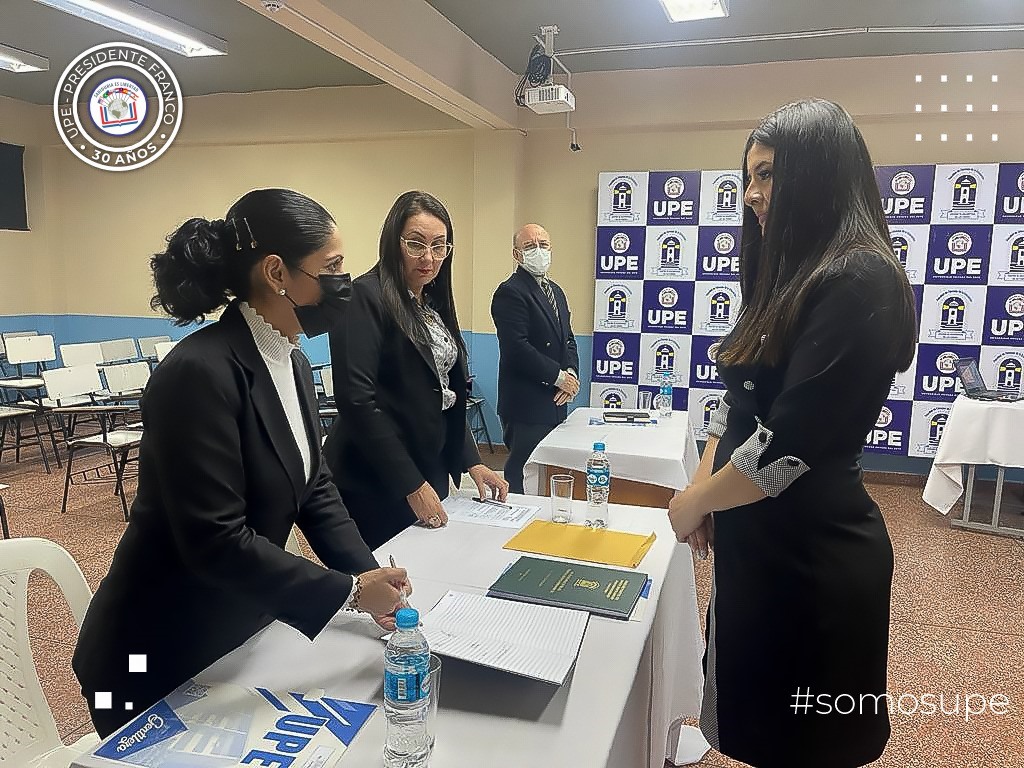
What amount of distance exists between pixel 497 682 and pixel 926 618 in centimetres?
262

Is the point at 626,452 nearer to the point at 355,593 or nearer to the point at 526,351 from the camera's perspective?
the point at 526,351

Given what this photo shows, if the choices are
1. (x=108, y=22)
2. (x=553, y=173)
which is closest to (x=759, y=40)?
(x=553, y=173)

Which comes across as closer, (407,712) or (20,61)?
(407,712)

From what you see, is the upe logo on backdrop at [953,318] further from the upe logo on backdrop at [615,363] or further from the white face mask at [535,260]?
Result: the white face mask at [535,260]

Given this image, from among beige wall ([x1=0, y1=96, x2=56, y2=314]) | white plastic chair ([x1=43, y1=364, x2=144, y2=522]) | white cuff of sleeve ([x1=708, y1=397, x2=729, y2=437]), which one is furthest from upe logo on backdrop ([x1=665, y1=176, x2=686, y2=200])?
beige wall ([x1=0, y1=96, x2=56, y2=314])

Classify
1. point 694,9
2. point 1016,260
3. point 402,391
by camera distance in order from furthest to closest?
point 1016,260
point 694,9
point 402,391

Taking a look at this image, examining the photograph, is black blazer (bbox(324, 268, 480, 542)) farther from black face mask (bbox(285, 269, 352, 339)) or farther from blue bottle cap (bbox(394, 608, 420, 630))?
blue bottle cap (bbox(394, 608, 420, 630))

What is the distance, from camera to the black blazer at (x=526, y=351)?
3.47m

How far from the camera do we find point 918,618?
304cm

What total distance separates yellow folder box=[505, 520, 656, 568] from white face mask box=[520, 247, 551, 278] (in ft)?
6.45

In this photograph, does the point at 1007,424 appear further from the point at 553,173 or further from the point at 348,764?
the point at 348,764

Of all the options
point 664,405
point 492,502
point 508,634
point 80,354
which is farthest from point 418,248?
point 80,354

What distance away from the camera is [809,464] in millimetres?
1224

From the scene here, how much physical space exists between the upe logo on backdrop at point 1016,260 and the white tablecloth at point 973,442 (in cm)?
107
